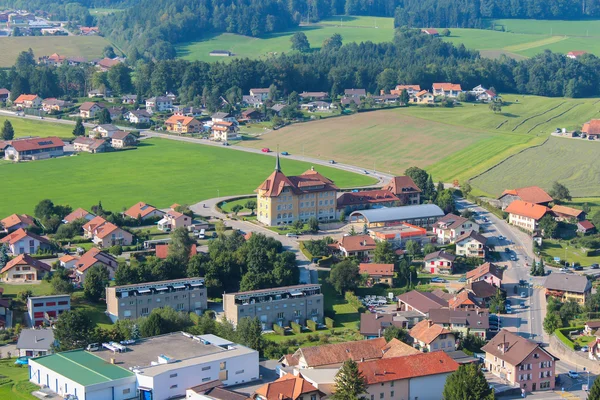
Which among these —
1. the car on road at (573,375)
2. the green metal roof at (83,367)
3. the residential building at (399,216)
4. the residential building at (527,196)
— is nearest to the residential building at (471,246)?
the residential building at (399,216)

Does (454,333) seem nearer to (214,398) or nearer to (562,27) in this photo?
(214,398)

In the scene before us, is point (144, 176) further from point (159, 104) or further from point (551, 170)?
point (551, 170)

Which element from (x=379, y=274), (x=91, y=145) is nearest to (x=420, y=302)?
(x=379, y=274)

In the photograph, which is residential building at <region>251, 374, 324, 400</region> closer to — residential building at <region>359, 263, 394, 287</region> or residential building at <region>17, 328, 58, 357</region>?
residential building at <region>17, 328, 58, 357</region>

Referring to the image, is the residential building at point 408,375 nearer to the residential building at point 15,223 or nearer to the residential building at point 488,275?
the residential building at point 488,275

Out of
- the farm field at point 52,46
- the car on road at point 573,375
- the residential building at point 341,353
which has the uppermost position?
the farm field at point 52,46

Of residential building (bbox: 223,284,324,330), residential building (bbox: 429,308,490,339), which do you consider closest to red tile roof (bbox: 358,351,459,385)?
residential building (bbox: 429,308,490,339)
